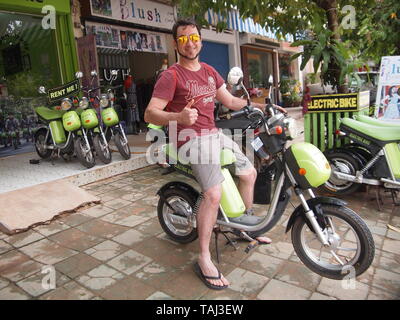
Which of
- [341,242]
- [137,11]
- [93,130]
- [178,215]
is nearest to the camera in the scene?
[341,242]

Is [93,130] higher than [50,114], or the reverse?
[50,114]

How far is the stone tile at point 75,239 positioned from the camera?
3.11 m

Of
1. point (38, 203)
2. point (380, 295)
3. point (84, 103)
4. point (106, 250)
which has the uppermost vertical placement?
point (84, 103)

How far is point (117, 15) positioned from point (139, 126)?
3.18 meters

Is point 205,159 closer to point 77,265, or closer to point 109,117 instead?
point 77,265

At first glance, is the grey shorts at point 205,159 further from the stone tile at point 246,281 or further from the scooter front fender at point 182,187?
the stone tile at point 246,281

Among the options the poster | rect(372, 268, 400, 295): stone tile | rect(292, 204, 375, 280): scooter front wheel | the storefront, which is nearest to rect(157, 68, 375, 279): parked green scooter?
rect(292, 204, 375, 280): scooter front wheel

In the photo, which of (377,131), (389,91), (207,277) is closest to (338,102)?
(377,131)

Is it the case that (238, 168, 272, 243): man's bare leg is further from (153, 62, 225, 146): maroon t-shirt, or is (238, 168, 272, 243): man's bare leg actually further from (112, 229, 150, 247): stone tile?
(112, 229, 150, 247): stone tile

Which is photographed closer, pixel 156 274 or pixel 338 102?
pixel 156 274

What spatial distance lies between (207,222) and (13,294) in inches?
57.6

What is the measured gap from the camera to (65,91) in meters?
5.49

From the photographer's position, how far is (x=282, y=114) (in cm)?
243
